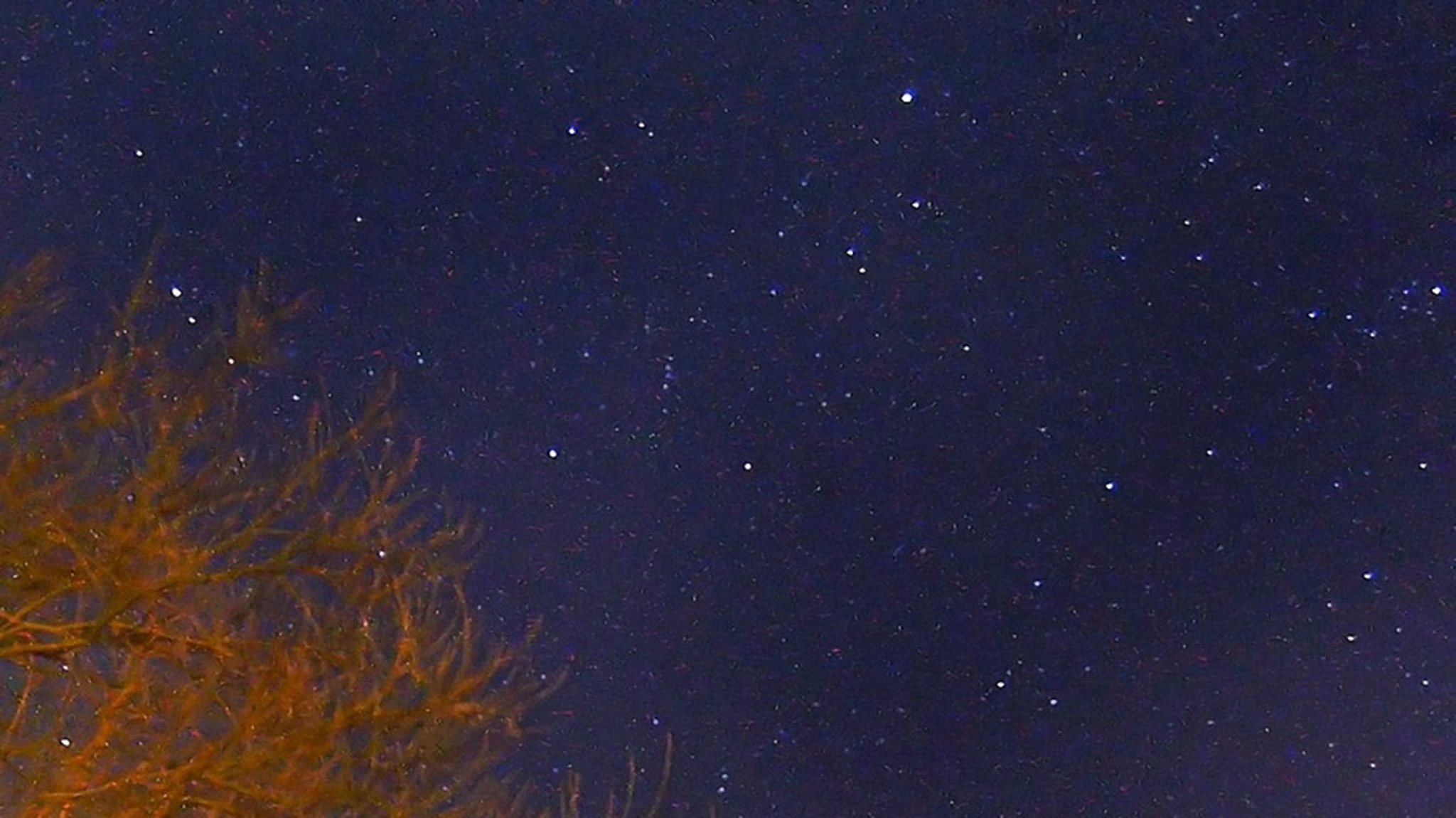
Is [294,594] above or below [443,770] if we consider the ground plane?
above

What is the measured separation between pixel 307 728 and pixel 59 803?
1.34 metres

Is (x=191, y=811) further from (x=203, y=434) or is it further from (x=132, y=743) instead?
(x=203, y=434)

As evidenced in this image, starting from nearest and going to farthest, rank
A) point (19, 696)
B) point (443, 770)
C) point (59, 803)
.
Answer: point (59, 803), point (19, 696), point (443, 770)

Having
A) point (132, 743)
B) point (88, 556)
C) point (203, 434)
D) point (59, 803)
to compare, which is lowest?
point (59, 803)

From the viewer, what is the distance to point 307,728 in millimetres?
7797

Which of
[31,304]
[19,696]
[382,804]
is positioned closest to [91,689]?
[19,696]

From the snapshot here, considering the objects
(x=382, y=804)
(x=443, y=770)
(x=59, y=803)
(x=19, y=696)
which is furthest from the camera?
(x=443, y=770)

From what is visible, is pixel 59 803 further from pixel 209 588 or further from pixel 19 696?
pixel 209 588

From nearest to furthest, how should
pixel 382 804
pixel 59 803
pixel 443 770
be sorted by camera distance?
pixel 59 803 < pixel 382 804 < pixel 443 770

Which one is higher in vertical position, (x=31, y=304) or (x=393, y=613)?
(x=31, y=304)

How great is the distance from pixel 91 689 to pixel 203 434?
1669mm

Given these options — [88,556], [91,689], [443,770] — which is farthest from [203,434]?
[443,770]

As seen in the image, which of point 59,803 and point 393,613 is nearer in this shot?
point 59,803

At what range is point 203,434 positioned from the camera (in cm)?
870
